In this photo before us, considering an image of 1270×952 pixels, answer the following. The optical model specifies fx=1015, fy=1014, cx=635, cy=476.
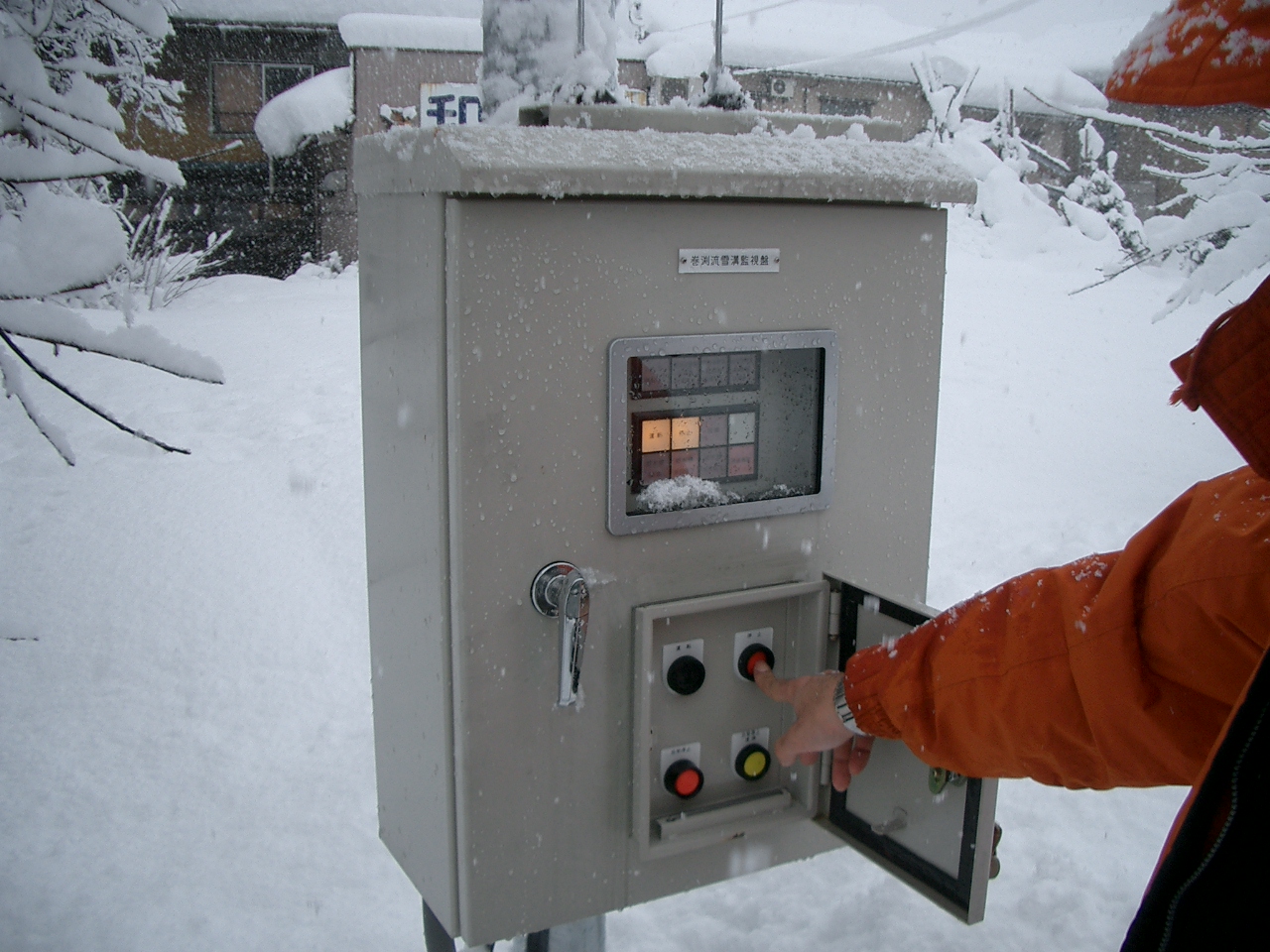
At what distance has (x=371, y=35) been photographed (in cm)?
1028

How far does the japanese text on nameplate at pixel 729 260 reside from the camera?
4.91 feet

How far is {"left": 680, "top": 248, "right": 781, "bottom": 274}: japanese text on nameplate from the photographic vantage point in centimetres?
150

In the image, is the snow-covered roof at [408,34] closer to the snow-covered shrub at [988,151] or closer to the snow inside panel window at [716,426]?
the snow-covered shrub at [988,151]

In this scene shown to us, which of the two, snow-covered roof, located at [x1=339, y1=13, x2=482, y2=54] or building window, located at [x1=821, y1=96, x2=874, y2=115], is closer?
snow-covered roof, located at [x1=339, y1=13, x2=482, y2=54]

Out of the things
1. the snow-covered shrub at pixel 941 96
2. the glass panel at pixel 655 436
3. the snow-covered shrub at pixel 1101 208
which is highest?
the snow-covered shrub at pixel 941 96

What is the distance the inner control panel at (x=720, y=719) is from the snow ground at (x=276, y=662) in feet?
3.74

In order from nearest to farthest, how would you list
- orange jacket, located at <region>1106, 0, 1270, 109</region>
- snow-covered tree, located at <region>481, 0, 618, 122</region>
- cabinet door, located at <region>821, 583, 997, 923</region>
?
orange jacket, located at <region>1106, 0, 1270, 109</region>
cabinet door, located at <region>821, 583, 997, 923</region>
snow-covered tree, located at <region>481, 0, 618, 122</region>

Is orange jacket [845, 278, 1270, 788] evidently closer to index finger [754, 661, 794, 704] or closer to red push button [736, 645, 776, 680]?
index finger [754, 661, 794, 704]

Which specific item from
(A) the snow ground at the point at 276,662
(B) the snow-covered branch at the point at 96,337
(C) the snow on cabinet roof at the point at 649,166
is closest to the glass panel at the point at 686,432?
(C) the snow on cabinet roof at the point at 649,166

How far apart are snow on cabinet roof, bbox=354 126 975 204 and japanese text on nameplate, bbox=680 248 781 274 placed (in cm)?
9

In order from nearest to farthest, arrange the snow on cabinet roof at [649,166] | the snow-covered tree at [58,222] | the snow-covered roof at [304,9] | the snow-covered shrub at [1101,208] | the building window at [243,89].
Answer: the snow on cabinet roof at [649,166] < the snow-covered tree at [58,222] < the snow-covered shrub at [1101,208] < the snow-covered roof at [304,9] < the building window at [243,89]

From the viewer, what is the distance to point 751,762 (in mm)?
1753

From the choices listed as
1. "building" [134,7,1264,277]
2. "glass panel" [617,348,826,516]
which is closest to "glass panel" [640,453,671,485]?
"glass panel" [617,348,826,516]

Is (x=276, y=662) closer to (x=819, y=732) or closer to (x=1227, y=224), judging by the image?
(x=819, y=732)
